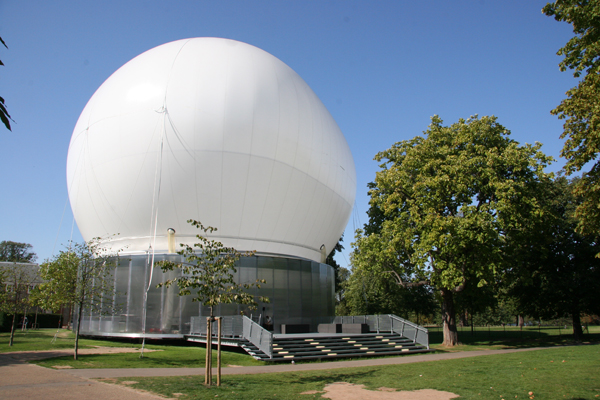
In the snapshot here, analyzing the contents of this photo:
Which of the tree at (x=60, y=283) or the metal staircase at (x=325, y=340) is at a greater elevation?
the tree at (x=60, y=283)

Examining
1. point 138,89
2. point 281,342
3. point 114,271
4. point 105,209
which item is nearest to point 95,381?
point 281,342

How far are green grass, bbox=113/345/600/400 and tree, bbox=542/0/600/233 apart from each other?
4.57 m

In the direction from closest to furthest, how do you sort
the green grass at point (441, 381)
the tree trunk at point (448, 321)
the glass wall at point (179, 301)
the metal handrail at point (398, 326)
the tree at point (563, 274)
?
the green grass at point (441, 381) < the metal handrail at point (398, 326) < the glass wall at point (179, 301) < the tree trunk at point (448, 321) < the tree at point (563, 274)

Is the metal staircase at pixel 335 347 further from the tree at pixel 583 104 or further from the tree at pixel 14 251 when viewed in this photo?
the tree at pixel 14 251

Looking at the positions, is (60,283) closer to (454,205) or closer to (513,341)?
(454,205)

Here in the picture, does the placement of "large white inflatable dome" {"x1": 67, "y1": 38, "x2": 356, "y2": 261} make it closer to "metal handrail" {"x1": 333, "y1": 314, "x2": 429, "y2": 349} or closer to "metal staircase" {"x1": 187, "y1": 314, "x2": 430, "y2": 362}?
"metal staircase" {"x1": 187, "y1": 314, "x2": 430, "y2": 362}

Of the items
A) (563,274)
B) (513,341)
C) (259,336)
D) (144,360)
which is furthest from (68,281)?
(563,274)

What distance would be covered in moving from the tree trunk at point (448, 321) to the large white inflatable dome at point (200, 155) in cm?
797

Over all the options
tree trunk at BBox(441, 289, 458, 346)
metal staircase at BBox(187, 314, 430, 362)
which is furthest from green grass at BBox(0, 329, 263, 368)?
tree trunk at BBox(441, 289, 458, 346)

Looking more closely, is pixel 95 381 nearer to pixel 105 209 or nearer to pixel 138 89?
pixel 105 209

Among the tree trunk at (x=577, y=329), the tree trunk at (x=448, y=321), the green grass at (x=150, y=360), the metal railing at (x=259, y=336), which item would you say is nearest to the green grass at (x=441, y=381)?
the green grass at (x=150, y=360)

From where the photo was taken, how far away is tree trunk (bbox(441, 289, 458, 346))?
815 inches

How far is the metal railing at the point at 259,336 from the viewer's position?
14.4 metres

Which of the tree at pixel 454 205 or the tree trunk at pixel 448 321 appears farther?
the tree trunk at pixel 448 321
